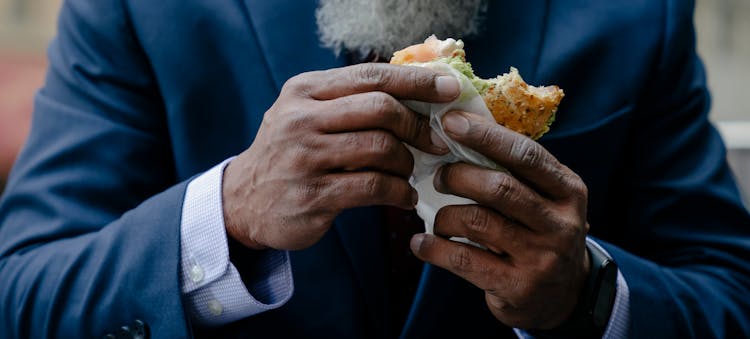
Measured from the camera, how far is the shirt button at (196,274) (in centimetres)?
120

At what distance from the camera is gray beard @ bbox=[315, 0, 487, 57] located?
4.33ft

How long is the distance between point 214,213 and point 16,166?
48 cm

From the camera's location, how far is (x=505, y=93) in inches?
40.3

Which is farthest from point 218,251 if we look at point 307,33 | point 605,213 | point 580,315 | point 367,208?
point 605,213

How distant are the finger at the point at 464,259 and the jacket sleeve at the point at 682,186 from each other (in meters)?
0.49

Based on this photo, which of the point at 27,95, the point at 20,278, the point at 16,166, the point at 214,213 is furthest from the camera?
the point at 27,95

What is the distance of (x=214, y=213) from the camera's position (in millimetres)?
1164

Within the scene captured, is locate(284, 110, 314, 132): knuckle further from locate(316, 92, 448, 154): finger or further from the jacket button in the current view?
the jacket button

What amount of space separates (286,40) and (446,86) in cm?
49

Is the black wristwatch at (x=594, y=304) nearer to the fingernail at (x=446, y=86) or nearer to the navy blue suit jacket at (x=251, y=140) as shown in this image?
the navy blue suit jacket at (x=251, y=140)

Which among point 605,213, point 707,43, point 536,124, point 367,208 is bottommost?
point 707,43

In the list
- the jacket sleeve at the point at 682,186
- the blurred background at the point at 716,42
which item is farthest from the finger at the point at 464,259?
the blurred background at the point at 716,42

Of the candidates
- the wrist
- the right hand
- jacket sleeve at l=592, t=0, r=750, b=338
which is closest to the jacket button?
the wrist

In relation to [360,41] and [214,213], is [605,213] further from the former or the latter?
[214,213]
